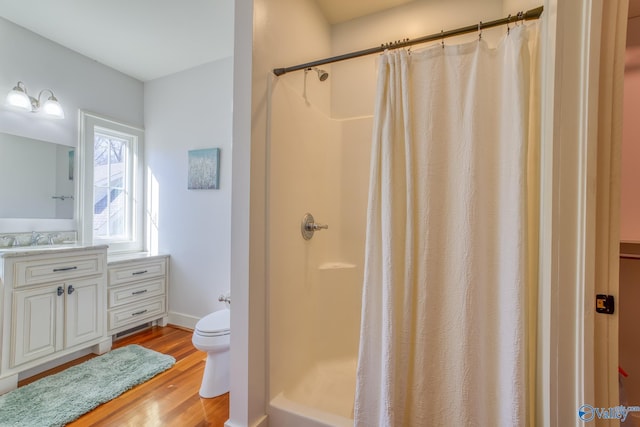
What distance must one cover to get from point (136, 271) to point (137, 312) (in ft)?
1.24

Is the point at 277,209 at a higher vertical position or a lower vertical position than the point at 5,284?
higher

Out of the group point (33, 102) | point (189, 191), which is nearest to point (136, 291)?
point (189, 191)

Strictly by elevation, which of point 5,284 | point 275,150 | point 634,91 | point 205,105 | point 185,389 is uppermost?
point 205,105

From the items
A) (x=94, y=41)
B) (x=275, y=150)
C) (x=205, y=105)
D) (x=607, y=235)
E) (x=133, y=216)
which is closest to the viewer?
(x=607, y=235)

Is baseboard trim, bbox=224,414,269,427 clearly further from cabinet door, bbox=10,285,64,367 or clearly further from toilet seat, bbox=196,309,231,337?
cabinet door, bbox=10,285,64,367

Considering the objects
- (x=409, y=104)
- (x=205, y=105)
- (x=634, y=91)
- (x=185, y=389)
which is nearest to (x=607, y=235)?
(x=409, y=104)

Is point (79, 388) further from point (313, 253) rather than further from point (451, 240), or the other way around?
point (451, 240)

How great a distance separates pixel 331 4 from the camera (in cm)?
185

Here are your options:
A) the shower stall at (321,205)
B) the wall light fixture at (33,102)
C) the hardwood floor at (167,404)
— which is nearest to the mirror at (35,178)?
the wall light fixture at (33,102)

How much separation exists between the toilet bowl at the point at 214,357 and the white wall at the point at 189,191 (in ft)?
2.52

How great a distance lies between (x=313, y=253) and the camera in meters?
1.78

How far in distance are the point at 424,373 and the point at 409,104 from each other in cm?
108

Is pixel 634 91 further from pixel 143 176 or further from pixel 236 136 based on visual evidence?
pixel 143 176

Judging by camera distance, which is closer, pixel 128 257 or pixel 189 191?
pixel 128 257
